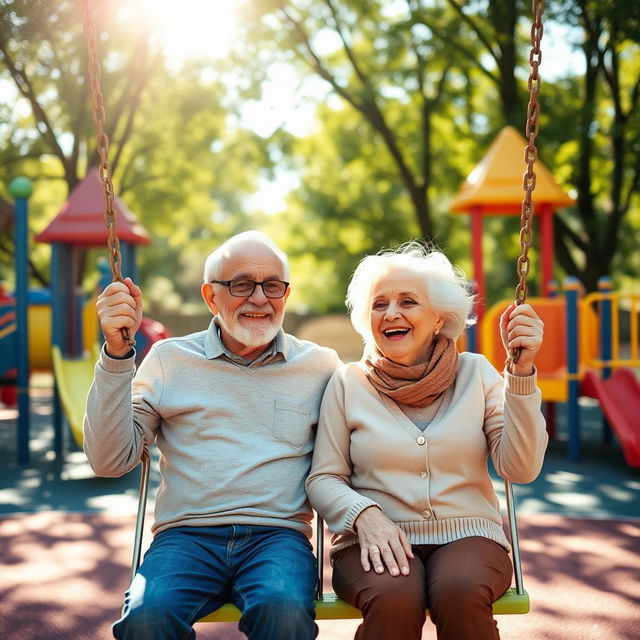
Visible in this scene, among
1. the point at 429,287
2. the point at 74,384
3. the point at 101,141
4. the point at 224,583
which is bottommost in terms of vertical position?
the point at 224,583

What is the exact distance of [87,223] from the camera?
876 centimetres

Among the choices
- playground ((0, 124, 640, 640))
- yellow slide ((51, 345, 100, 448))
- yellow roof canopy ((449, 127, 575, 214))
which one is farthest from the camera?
yellow roof canopy ((449, 127, 575, 214))

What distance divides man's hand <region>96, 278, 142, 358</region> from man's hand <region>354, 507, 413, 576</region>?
90 cm

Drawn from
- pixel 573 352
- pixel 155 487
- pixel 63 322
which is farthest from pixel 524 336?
pixel 63 322

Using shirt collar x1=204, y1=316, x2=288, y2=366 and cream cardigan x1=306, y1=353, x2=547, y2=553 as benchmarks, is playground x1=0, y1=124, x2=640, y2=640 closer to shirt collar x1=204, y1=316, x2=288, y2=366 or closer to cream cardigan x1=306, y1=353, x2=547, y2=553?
cream cardigan x1=306, y1=353, x2=547, y2=553

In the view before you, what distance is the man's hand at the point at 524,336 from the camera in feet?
8.03

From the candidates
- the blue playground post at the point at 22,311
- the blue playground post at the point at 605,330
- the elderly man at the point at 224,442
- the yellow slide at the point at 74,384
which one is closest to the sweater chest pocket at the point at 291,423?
the elderly man at the point at 224,442

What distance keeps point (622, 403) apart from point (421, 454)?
17.8 feet

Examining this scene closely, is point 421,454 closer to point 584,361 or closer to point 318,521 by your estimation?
point 318,521

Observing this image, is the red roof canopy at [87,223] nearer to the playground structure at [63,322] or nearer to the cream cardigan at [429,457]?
the playground structure at [63,322]

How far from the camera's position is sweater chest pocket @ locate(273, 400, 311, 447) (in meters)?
2.66

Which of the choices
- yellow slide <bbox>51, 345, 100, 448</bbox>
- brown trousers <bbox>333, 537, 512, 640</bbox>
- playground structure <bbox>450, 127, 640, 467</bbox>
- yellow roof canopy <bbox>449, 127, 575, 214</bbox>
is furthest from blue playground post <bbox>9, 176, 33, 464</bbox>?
brown trousers <bbox>333, 537, 512, 640</bbox>

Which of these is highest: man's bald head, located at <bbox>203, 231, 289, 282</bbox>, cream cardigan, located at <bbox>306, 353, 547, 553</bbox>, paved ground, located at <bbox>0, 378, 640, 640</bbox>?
man's bald head, located at <bbox>203, 231, 289, 282</bbox>

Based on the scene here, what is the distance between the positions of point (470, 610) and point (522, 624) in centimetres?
139
